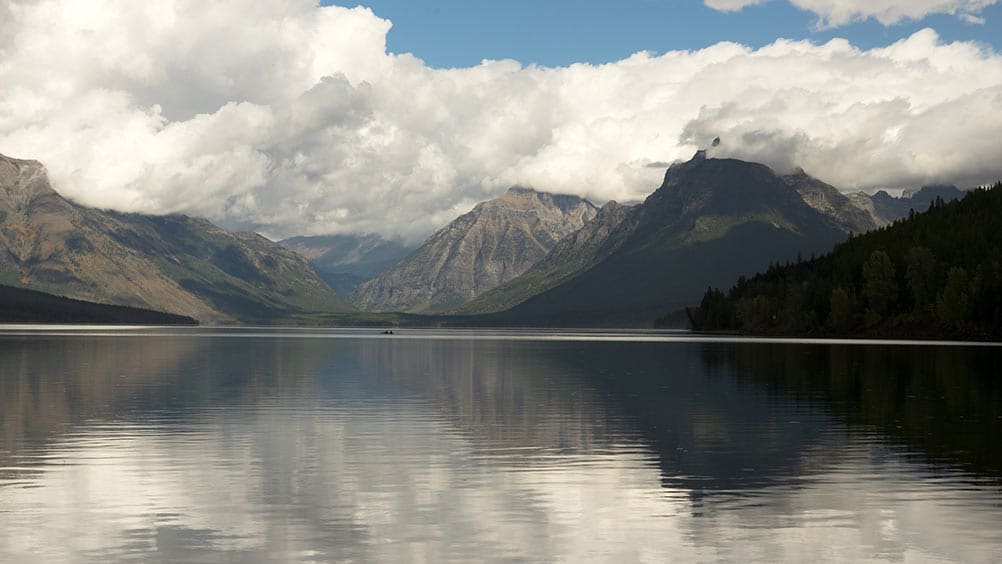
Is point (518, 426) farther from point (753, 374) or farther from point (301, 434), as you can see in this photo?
point (753, 374)

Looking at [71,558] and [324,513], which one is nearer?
[71,558]

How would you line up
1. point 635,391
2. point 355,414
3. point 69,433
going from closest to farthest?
point 69,433 < point 355,414 < point 635,391

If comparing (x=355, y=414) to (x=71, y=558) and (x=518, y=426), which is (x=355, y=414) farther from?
(x=71, y=558)

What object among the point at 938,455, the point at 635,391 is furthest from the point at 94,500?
the point at 635,391

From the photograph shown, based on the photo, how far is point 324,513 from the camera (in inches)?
1463

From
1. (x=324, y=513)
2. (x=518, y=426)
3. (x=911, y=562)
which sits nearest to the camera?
(x=911, y=562)

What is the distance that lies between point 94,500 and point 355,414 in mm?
35344

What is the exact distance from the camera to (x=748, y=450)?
2174 inches

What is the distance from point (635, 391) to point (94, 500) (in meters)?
66.0

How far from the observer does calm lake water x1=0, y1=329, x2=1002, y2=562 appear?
107 feet

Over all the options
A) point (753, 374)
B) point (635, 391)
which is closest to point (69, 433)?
point (635, 391)

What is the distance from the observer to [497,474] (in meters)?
46.9

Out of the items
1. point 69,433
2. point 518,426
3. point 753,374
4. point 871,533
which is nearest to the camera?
point 871,533

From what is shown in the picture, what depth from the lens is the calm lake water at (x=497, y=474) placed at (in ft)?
107
